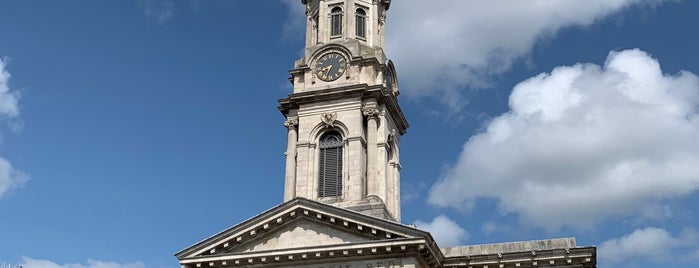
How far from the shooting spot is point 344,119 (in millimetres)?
43688

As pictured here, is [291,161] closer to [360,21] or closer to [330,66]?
[330,66]

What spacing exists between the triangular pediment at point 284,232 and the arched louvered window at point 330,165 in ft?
23.1

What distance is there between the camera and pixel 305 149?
143ft

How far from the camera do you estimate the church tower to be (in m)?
42.5

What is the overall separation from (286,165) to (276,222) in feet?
28.7

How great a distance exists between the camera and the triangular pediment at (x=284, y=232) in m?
34.8

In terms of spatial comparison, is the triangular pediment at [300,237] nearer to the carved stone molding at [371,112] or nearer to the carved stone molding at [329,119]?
the carved stone molding at [329,119]

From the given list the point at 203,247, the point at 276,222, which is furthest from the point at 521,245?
the point at 203,247

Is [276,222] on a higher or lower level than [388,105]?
Answer: lower

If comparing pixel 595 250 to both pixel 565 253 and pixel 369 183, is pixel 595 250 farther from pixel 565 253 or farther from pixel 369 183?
pixel 369 183

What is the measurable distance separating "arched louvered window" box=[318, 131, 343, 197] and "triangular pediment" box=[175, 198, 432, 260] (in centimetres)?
703

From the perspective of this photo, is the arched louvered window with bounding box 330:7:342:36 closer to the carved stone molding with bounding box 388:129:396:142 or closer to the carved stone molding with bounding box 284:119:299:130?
the carved stone molding with bounding box 284:119:299:130

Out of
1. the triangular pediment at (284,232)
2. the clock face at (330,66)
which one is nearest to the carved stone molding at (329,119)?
the clock face at (330,66)

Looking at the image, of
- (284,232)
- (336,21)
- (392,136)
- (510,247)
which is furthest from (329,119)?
(510,247)
